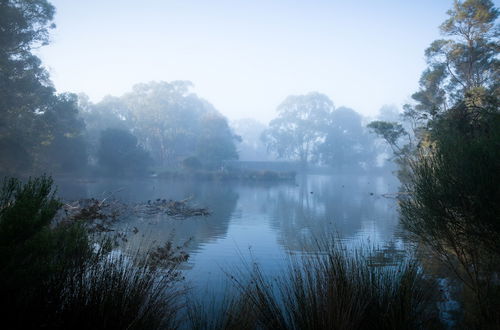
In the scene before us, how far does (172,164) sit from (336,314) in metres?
63.9

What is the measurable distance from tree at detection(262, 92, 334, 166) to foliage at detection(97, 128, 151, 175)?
145ft

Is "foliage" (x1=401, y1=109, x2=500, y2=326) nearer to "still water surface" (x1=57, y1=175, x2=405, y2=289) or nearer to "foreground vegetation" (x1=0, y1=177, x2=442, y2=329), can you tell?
"still water surface" (x1=57, y1=175, x2=405, y2=289)

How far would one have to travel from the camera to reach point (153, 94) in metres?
67.0

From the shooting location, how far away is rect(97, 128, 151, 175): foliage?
46531 mm

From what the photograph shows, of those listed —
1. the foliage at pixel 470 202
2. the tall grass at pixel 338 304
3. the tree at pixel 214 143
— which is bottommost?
the tall grass at pixel 338 304

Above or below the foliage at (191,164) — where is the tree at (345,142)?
above

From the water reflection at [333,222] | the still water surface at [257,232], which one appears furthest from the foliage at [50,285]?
the water reflection at [333,222]

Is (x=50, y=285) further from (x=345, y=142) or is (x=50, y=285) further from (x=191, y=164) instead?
(x=345, y=142)

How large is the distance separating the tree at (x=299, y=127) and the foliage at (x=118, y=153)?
44.3 meters

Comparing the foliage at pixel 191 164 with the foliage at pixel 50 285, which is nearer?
the foliage at pixel 50 285

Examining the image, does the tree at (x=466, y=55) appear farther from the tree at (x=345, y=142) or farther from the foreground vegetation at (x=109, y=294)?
the tree at (x=345, y=142)

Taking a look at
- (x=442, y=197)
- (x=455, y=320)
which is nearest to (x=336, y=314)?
(x=455, y=320)

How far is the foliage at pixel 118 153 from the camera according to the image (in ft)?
153

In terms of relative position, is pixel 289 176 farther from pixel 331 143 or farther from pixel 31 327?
pixel 31 327
